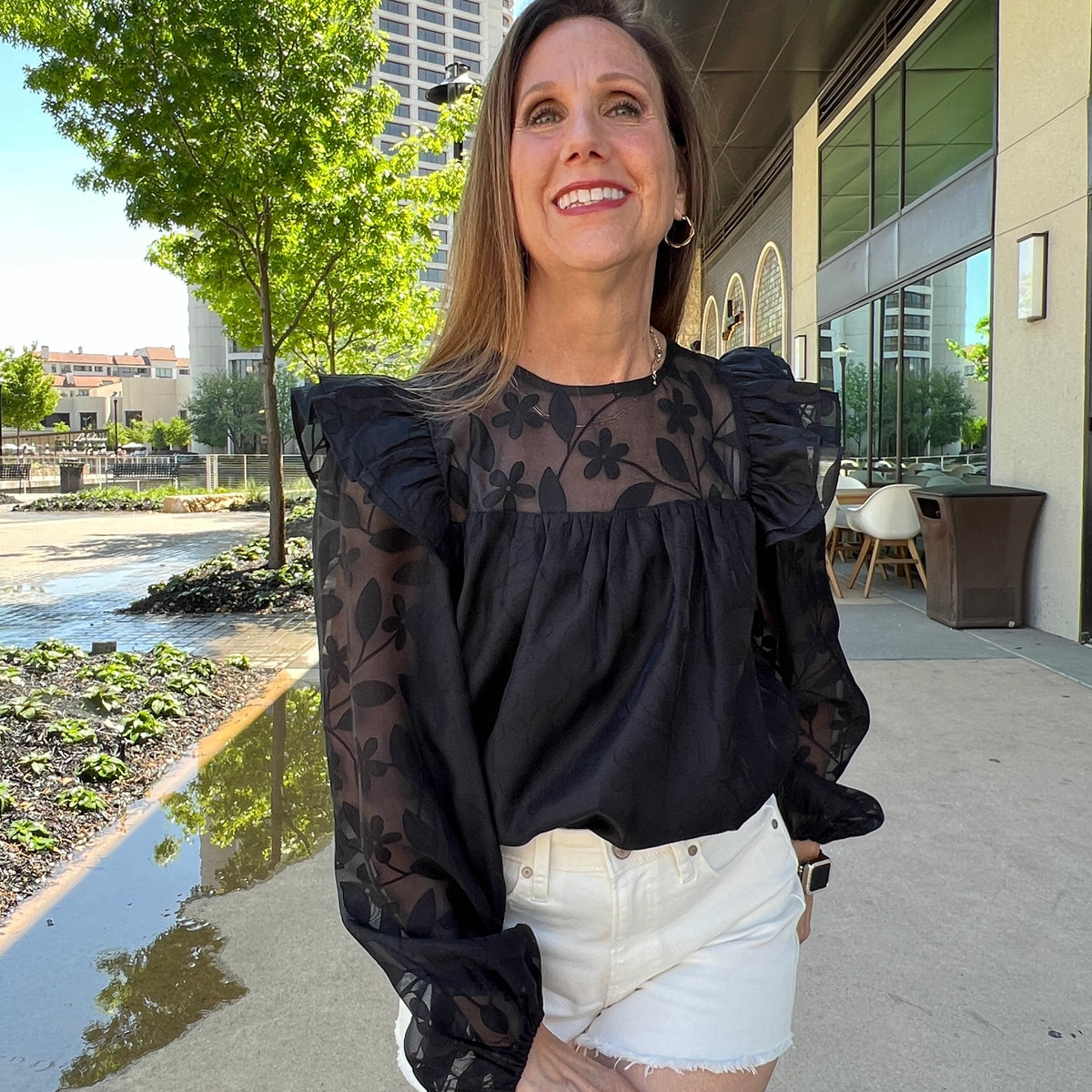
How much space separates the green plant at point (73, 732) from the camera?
493 cm

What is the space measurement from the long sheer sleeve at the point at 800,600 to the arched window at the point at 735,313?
62.9ft

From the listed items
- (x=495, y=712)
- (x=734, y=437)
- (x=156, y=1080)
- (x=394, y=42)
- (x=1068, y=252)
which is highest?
(x=394, y=42)

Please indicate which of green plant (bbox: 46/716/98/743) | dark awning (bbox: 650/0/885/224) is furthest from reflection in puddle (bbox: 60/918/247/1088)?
dark awning (bbox: 650/0/885/224)

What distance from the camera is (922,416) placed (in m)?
10.4

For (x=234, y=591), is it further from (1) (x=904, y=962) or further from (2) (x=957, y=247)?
(1) (x=904, y=962)

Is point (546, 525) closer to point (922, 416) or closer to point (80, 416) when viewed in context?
point (922, 416)

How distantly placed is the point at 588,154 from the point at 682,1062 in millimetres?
1157

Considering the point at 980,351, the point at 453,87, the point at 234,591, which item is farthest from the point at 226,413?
the point at 980,351

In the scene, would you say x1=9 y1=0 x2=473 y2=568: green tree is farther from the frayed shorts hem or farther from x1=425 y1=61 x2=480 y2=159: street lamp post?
the frayed shorts hem

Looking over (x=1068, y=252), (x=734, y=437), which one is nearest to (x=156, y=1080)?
(x=734, y=437)

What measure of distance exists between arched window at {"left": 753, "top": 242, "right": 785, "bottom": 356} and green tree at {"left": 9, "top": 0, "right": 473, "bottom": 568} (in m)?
7.78

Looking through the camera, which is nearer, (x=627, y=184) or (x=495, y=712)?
(x=495, y=712)

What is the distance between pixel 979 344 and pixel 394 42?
113566 millimetres

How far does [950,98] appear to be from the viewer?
9.53 meters
